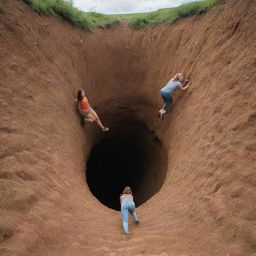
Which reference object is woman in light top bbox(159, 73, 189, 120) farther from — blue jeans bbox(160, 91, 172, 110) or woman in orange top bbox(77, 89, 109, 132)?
woman in orange top bbox(77, 89, 109, 132)

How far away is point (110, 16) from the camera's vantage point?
12.6 m

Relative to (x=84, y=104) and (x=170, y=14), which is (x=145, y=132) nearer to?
(x=84, y=104)

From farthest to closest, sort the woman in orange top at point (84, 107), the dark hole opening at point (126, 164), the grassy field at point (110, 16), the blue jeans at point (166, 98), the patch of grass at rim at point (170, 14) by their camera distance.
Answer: the dark hole opening at point (126, 164) < the patch of grass at rim at point (170, 14) < the grassy field at point (110, 16) < the blue jeans at point (166, 98) < the woman in orange top at point (84, 107)

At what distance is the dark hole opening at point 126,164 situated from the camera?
10461 mm

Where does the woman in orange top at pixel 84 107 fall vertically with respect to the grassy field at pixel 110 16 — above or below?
below

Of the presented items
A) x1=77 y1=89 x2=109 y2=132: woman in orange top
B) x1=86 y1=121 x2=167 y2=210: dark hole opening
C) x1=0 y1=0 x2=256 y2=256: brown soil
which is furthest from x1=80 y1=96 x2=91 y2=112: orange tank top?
x1=86 y1=121 x2=167 y2=210: dark hole opening

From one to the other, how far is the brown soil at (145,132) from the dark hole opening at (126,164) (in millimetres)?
195

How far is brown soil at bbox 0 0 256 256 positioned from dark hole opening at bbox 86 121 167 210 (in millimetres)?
195

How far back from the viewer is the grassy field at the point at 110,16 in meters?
9.24

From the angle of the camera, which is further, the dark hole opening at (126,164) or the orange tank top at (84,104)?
the dark hole opening at (126,164)

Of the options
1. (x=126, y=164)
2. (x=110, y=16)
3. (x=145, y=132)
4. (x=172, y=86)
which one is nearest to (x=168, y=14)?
(x=110, y=16)

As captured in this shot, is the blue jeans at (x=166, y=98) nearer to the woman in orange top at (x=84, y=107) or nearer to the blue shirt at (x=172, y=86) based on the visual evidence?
the blue shirt at (x=172, y=86)

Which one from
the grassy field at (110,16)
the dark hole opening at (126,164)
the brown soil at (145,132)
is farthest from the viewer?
the dark hole opening at (126,164)

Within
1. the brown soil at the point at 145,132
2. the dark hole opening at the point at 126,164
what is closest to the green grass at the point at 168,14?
the brown soil at the point at 145,132
